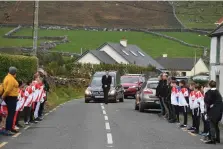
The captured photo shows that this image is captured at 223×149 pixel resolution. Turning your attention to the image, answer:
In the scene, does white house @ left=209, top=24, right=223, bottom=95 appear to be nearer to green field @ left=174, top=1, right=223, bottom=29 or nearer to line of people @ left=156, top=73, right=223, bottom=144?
line of people @ left=156, top=73, right=223, bottom=144

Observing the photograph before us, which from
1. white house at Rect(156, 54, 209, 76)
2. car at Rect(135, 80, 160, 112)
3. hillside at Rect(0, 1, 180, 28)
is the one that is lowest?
car at Rect(135, 80, 160, 112)

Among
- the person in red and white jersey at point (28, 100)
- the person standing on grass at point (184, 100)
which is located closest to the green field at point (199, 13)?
the person standing on grass at point (184, 100)

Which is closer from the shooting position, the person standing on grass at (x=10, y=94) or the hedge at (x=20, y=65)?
the person standing on grass at (x=10, y=94)

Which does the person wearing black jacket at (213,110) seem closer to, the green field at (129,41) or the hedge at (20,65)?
the hedge at (20,65)

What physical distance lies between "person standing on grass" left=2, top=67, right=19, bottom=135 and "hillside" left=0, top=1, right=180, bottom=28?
334ft

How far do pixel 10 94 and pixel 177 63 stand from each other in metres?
95.6

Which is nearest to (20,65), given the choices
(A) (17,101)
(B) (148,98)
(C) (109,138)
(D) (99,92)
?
(B) (148,98)

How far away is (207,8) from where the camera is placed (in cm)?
13025

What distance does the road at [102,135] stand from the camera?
1499 cm

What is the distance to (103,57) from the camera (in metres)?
82.9

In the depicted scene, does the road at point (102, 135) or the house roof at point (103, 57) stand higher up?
the house roof at point (103, 57)

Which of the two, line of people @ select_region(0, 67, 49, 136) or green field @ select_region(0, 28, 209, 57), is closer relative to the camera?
line of people @ select_region(0, 67, 49, 136)

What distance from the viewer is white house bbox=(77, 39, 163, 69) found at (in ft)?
264

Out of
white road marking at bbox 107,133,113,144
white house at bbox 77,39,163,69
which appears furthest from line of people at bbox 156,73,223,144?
white house at bbox 77,39,163,69
